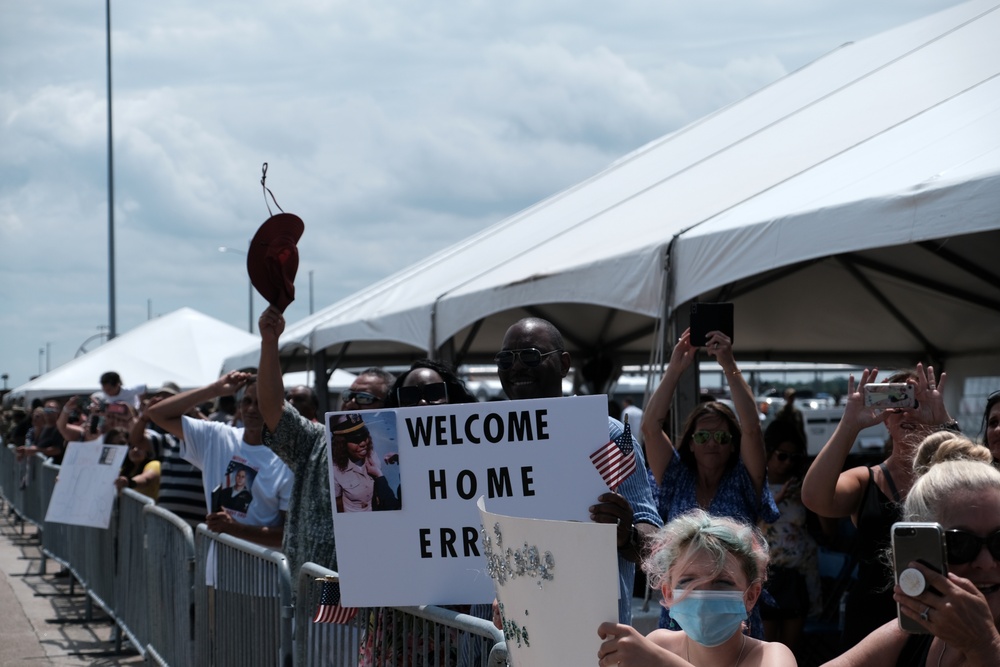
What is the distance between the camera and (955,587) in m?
1.87

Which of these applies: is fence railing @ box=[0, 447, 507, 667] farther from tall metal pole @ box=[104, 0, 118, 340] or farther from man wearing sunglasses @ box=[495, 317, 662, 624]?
tall metal pole @ box=[104, 0, 118, 340]

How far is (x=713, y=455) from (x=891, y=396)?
1075mm

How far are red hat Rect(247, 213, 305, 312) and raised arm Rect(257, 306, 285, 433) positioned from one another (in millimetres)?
89

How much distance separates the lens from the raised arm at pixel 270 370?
4.30 m

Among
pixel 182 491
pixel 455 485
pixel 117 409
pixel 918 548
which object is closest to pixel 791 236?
pixel 455 485

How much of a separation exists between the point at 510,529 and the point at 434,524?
1.00 m

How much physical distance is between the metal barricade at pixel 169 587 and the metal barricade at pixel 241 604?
18 cm

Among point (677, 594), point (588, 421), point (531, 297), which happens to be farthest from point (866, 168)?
point (677, 594)

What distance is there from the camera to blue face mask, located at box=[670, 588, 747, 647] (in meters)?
2.49

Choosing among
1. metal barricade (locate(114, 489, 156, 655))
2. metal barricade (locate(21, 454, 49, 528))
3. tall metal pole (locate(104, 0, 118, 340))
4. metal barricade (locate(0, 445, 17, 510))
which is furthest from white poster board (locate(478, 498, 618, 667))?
tall metal pole (locate(104, 0, 118, 340))

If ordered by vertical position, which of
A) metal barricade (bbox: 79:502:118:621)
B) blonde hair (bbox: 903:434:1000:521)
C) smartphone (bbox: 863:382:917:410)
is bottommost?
metal barricade (bbox: 79:502:118:621)

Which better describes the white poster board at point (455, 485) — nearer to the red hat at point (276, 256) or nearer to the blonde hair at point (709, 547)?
the blonde hair at point (709, 547)

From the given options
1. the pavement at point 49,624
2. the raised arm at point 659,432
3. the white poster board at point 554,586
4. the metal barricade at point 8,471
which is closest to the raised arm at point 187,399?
the raised arm at point 659,432

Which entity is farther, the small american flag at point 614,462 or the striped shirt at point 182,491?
the striped shirt at point 182,491
